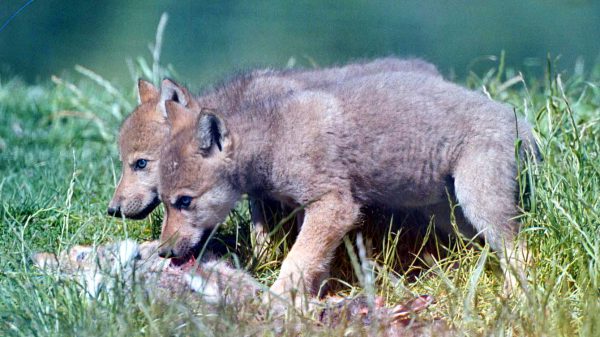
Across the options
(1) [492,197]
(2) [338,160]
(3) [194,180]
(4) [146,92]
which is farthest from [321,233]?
(4) [146,92]

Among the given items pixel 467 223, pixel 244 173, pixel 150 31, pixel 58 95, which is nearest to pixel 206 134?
pixel 244 173

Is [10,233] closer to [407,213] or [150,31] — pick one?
[407,213]

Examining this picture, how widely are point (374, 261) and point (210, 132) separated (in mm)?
1140

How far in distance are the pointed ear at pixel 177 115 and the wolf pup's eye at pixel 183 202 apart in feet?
1.37

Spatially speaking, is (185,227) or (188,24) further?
(188,24)

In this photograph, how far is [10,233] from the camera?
5152 millimetres

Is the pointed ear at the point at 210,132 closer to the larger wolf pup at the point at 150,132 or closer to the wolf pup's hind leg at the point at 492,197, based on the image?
the larger wolf pup at the point at 150,132

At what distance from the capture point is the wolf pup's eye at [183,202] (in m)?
4.81

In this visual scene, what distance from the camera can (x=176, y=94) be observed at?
5.41 m

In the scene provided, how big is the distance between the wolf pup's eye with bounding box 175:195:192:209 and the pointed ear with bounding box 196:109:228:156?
251mm

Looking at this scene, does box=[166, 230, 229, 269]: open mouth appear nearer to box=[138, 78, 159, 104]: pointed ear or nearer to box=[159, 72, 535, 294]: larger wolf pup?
box=[159, 72, 535, 294]: larger wolf pup

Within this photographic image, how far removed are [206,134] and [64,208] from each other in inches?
46.9

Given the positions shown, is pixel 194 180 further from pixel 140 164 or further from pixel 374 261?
pixel 374 261

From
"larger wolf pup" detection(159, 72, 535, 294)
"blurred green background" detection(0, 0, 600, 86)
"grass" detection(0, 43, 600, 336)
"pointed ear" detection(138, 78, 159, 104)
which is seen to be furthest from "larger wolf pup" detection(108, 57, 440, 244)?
"blurred green background" detection(0, 0, 600, 86)
